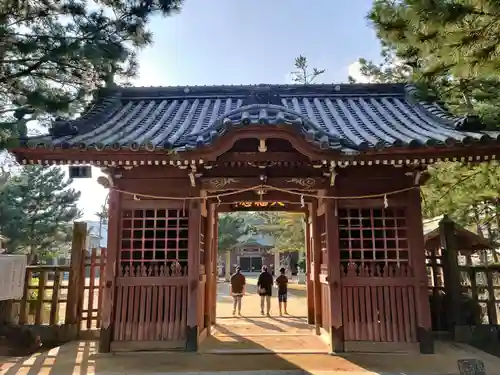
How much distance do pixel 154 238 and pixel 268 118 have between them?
9.81ft

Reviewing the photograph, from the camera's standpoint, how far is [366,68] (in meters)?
17.3

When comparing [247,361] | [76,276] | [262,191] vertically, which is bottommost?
[247,361]

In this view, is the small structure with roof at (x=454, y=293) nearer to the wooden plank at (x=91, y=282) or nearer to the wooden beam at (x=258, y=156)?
the wooden beam at (x=258, y=156)

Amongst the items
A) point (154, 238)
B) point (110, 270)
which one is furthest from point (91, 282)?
point (154, 238)

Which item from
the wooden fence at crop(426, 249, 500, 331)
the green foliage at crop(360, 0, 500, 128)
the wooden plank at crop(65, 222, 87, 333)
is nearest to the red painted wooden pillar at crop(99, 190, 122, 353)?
the wooden plank at crop(65, 222, 87, 333)

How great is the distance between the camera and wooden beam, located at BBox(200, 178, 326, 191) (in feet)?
22.4

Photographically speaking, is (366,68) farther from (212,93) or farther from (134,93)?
(134,93)

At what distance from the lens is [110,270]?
21.7 feet

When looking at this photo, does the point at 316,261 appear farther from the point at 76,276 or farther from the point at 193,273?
the point at 76,276

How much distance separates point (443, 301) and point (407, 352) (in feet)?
6.37

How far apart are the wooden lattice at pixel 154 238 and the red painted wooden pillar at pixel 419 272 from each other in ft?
13.1

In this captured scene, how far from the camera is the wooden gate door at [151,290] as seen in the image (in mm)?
6566

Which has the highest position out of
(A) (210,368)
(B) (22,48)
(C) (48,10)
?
(C) (48,10)

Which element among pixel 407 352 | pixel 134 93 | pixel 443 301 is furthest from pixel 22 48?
pixel 443 301
